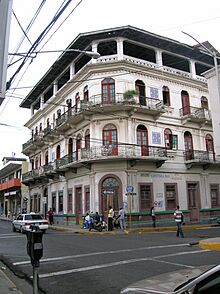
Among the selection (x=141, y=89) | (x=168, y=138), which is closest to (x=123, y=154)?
(x=168, y=138)

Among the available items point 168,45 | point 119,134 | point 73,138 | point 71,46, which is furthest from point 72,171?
point 168,45

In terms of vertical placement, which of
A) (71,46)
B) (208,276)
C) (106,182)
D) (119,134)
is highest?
(71,46)

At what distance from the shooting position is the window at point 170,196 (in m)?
26.8

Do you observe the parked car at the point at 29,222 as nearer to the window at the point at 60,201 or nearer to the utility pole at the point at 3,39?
the window at the point at 60,201

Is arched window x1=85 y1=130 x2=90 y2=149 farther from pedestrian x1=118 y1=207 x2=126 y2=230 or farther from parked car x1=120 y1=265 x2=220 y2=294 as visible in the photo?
parked car x1=120 y1=265 x2=220 y2=294

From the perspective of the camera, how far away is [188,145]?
29.4 metres

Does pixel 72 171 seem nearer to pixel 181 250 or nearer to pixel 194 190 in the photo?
pixel 194 190

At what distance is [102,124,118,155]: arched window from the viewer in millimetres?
24875

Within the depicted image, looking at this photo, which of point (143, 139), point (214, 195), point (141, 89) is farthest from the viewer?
point (214, 195)

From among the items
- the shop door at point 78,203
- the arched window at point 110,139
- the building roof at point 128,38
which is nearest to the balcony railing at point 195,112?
the building roof at point 128,38

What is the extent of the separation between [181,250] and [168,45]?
21261 millimetres

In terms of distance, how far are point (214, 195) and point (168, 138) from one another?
7537 millimetres

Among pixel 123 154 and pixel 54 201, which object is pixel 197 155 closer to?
pixel 123 154

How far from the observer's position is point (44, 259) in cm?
1098
